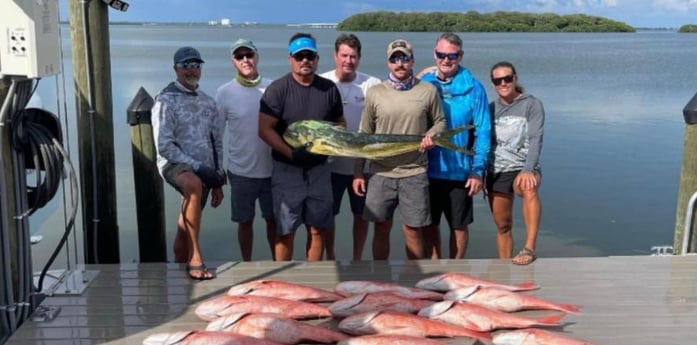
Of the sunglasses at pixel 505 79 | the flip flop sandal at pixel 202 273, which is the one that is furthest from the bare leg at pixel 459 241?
the flip flop sandal at pixel 202 273

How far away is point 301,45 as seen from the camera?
16.5 feet

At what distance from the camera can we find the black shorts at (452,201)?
5375mm

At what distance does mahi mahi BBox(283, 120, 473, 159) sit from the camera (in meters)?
4.96

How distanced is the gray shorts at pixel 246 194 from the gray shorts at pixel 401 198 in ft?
2.55

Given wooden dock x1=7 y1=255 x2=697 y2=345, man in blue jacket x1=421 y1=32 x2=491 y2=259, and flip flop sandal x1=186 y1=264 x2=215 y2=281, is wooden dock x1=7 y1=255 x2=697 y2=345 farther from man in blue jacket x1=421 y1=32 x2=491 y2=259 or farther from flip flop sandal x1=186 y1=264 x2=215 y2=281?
man in blue jacket x1=421 y1=32 x2=491 y2=259

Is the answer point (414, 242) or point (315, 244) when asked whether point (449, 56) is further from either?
point (315, 244)

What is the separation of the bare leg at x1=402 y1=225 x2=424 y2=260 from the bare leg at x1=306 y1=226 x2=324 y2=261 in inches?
25.2

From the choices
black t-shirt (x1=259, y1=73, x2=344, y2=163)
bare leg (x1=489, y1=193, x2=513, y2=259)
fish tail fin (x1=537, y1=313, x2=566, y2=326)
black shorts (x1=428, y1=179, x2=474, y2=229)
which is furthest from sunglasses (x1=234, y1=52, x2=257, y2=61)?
fish tail fin (x1=537, y1=313, x2=566, y2=326)

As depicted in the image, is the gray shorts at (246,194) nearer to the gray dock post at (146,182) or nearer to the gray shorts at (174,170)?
the gray shorts at (174,170)

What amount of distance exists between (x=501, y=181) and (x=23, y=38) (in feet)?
11.2

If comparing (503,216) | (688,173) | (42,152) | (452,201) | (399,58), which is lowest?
(503,216)

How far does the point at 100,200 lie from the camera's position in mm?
5609

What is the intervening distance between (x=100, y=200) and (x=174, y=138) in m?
1.05

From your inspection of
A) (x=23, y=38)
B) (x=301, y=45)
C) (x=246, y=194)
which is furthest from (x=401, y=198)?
(x=23, y=38)
